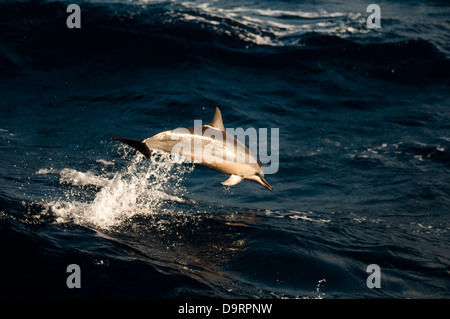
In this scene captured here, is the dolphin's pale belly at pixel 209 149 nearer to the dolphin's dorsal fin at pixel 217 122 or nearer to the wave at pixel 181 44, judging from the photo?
the dolphin's dorsal fin at pixel 217 122

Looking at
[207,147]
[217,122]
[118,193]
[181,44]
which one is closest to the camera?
[207,147]

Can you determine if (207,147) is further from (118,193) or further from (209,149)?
(118,193)

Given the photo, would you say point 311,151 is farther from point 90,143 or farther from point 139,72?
point 139,72

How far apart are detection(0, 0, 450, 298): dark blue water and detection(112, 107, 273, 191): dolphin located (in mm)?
1448

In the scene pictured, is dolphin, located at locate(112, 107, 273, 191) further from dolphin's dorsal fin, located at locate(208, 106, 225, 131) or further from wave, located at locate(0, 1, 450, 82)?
wave, located at locate(0, 1, 450, 82)

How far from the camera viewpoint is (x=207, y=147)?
6.41 m

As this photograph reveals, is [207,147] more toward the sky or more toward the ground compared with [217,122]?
more toward the ground

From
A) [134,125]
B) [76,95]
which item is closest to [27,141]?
[134,125]

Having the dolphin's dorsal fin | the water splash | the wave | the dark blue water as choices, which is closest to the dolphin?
the dolphin's dorsal fin

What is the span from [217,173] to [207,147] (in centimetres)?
622

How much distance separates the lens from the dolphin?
6234 millimetres

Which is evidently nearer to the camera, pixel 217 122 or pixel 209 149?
pixel 209 149

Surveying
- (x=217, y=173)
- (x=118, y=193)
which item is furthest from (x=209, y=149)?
(x=217, y=173)

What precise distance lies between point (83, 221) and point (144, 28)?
46.4 ft
